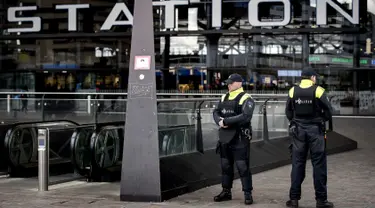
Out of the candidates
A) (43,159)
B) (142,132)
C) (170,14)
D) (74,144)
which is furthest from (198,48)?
(142,132)

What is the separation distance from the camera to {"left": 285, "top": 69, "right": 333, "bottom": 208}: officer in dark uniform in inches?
332

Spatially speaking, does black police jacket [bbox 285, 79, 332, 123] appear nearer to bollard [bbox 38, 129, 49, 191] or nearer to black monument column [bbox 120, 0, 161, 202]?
black monument column [bbox 120, 0, 161, 202]

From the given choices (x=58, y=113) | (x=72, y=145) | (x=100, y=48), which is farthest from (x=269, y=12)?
(x=72, y=145)

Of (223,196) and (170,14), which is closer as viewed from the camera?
(223,196)

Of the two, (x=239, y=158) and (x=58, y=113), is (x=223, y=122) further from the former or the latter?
(x=58, y=113)

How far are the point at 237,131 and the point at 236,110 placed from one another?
0.95 ft

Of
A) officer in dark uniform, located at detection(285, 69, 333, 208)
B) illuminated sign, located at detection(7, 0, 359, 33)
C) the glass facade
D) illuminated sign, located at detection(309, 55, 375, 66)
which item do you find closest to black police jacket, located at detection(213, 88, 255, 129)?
officer in dark uniform, located at detection(285, 69, 333, 208)

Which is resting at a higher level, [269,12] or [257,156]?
[269,12]

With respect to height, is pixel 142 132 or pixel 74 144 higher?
pixel 142 132

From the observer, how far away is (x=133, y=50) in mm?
9258

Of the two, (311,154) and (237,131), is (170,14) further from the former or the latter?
(311,154)

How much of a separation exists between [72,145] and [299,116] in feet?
15.4

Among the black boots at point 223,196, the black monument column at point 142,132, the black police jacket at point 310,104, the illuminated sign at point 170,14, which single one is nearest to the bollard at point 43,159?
the black monument column at point 142,132

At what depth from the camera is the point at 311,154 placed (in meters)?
8.46
